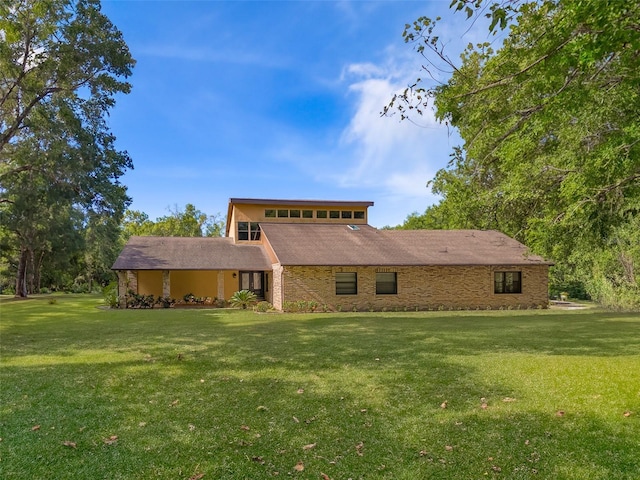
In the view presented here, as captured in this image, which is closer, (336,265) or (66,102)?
(66,102)

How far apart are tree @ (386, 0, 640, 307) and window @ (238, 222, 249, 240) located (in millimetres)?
17303

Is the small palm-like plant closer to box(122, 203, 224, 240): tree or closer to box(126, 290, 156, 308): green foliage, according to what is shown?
box(126, 290, 156, 308): green foliage

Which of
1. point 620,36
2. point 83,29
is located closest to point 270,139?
point 83,29

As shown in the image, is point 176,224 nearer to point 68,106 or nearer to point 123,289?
point 123,289

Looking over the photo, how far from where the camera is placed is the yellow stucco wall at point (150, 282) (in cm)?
2508

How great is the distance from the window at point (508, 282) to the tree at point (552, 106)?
27.5 feet

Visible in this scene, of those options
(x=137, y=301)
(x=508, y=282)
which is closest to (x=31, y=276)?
(x=137, y=301)

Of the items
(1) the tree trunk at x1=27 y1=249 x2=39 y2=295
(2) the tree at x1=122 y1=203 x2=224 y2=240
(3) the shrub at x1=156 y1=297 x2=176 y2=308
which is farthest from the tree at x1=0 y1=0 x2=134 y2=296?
(2) the tree at x1=122 y1=203 x2=224 y2=240

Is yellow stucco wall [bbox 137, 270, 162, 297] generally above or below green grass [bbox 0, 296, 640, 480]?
above

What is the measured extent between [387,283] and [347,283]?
2.19 m

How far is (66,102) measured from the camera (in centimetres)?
1667

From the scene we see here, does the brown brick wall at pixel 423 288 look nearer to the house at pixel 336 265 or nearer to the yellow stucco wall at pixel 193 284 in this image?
the house at pixel 336 265

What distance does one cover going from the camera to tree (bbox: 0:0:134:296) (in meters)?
15.2

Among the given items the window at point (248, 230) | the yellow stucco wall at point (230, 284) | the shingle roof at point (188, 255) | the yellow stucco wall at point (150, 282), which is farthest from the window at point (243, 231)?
the yellow stucco wall at point (150, 282)
